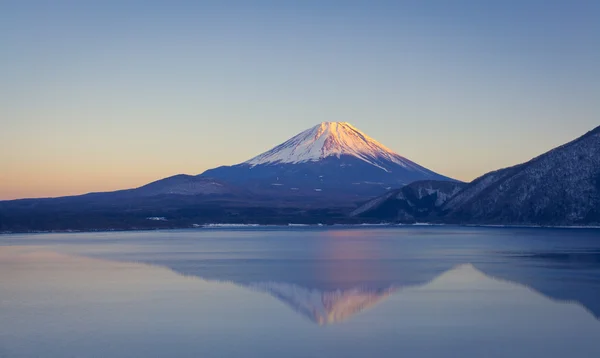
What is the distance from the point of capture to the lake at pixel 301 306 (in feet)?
78.6

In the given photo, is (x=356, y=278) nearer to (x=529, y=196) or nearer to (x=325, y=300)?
(x=325, y=300)

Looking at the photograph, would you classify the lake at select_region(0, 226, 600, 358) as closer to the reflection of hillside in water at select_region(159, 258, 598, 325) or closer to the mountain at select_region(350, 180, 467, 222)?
the reflection of hillside in water at select_region(159, 258, 598, 325)

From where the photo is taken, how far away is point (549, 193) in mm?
130250

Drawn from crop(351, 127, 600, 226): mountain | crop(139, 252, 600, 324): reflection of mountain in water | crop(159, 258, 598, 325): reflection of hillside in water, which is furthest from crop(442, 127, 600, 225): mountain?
crop(159, 258, 598, 325): reflection of hillside in water

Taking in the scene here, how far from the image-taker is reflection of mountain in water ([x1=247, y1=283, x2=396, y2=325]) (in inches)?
1214

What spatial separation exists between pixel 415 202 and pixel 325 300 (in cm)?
13865

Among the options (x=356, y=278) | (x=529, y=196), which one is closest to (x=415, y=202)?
(x=529, y=196)

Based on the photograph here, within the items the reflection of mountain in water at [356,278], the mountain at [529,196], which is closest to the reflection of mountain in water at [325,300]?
the reflection of mountain in water at [356,278]

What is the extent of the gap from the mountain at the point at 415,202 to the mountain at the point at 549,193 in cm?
1315

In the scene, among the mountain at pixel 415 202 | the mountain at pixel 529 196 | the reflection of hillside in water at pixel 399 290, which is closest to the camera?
the reflection of hillside in water at pixel 399 290

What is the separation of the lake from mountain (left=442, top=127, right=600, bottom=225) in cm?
6961

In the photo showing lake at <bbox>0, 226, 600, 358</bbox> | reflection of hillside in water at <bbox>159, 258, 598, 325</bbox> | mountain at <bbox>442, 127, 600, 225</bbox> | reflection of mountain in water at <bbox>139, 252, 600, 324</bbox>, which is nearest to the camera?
lake at <bbox>0, 226, 600, 358</bbox>

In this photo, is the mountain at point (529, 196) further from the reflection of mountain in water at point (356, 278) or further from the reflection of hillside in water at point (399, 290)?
the reflection of hillside in water at point (399, 290)

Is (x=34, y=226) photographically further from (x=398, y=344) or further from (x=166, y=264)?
(x=398, y=344)
